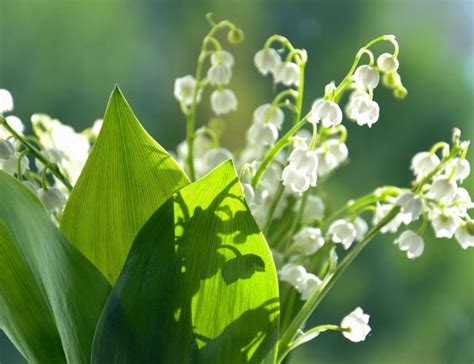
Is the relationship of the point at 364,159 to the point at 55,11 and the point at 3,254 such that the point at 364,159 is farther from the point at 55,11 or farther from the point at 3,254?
the point at 3,254

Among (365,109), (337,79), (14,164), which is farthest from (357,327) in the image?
(337,79)

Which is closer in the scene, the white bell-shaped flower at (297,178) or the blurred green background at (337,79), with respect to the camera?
the white bell-shaped flower at (297,178)

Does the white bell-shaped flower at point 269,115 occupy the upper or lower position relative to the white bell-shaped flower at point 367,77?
lower

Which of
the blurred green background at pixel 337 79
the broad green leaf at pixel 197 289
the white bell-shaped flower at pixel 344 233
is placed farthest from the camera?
the blurred green background at pixel 337 79

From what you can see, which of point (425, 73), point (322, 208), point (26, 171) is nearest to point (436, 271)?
point (425, 73)

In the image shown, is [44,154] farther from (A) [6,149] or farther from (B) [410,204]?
(B) [410,204]

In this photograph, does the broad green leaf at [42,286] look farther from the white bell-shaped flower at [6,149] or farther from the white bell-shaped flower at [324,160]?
the white bell-shaped flower at [324,160]

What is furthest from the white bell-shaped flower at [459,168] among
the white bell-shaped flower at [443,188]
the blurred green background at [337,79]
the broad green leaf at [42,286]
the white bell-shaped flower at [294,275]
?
the blurred green background at [337,79]

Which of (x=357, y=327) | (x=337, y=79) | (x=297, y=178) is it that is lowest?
(x=357, y=327)
